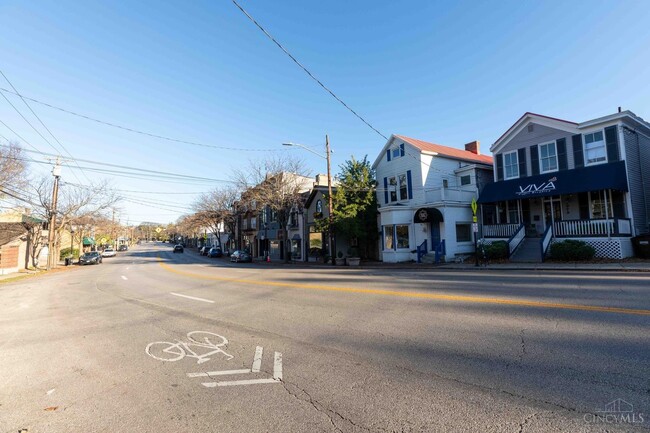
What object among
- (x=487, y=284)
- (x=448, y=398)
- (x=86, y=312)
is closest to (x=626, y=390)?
(x=448, y=398)

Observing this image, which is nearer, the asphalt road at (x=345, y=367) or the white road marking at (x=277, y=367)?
the asphalt road at (x=345, y=367)

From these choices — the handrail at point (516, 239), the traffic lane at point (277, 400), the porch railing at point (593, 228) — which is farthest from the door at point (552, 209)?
the traffic lane at point (277, 400)

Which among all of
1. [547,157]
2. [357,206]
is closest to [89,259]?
[357,206]

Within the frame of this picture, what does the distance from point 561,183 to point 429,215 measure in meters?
8.44

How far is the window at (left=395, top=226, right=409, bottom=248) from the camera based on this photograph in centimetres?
2682

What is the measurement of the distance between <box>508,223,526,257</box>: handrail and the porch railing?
190cm

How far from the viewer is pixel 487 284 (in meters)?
11.5

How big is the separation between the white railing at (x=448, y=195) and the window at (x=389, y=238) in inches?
151

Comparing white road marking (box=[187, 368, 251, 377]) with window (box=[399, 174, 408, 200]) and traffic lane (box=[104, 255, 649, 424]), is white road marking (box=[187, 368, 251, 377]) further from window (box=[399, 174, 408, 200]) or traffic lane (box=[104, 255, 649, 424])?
window (box=[399, 174, 408, 200])

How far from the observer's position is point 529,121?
925 inches

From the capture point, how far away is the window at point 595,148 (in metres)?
20.2

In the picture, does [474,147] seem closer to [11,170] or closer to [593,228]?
[593,228]

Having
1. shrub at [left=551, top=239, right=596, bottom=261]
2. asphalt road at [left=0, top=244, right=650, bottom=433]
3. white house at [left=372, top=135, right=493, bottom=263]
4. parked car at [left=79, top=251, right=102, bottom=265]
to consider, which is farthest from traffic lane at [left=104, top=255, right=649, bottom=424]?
parked car at [left=79, top=251, right=102, bottom=265]

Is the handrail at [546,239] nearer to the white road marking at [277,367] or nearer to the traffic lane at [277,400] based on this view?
the traffic lane at [277,400]
